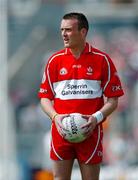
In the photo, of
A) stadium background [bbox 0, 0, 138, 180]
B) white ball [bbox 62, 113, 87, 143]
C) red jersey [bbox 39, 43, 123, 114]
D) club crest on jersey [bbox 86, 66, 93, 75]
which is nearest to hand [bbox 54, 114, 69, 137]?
white ball [bbox 62, 113, 87, 143]

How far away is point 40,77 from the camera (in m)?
18.5

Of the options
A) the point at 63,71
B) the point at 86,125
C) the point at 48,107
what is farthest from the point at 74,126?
the point at 63,71

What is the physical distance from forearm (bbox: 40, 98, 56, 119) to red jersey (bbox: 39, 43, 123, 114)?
4cm

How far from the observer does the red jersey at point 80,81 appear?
26.3ft

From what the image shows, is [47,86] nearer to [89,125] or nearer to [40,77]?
[89,125]

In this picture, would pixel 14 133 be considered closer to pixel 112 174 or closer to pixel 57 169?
pixel 112 174

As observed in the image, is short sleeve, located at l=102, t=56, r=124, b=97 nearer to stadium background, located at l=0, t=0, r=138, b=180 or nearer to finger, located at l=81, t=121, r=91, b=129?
finger, located at l=81, t=121, r=91, b=129

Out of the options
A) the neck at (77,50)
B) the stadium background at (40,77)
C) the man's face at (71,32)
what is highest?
the man's face at (71,32)

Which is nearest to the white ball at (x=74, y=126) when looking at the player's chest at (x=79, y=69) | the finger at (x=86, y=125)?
the finger at (x=86, y=125)

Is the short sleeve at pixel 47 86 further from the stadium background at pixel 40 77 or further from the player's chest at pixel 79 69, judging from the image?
the stadium background at pixel 40 77

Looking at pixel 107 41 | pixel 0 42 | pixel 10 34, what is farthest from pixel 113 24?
pixel 0 42

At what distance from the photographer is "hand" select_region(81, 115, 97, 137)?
7832 millimetres

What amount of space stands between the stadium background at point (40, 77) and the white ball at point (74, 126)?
6062mm

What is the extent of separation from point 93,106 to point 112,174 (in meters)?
7.04
